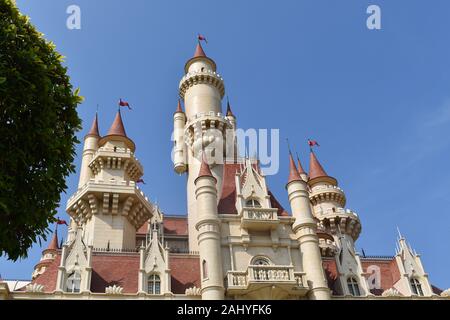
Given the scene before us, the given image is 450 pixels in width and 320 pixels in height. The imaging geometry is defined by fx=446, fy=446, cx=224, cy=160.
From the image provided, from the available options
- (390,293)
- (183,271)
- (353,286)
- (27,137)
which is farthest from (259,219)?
(27,137)

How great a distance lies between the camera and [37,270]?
2060 inches

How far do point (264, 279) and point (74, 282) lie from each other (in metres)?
12.4

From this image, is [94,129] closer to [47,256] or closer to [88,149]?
[88,149]

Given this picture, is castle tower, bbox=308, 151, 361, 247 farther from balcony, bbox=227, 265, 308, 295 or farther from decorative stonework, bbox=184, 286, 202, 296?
decorative stonework, bbox=184, 286, 202, 296

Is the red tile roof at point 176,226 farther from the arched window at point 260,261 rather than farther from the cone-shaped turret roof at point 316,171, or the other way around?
the arched window at point 260,261

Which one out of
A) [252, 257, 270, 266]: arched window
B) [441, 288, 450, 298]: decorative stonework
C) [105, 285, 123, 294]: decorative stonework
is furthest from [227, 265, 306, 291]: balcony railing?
[441, 288, 450, 298]: decorative stonework

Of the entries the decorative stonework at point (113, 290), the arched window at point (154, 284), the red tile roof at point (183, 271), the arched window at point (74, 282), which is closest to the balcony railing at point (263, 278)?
the red tile roof at point (183, 271)

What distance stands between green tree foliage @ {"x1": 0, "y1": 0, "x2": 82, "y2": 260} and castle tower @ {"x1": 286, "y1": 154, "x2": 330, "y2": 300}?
62.3ft

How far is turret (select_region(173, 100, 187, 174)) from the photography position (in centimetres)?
4747

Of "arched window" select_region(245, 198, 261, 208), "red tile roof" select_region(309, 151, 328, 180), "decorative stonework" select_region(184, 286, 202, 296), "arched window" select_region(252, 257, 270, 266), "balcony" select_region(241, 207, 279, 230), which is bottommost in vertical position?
"decorative stonework" select_region(184, 286, 202, 296)

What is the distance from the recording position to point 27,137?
1625 centimetres
